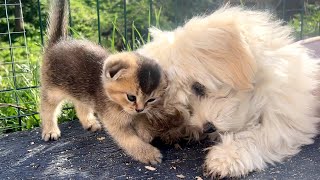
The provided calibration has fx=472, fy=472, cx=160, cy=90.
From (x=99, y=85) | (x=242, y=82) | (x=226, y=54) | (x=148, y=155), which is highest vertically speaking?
(x=226, y=54)

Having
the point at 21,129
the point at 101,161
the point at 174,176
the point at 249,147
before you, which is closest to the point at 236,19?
the point at 249,147

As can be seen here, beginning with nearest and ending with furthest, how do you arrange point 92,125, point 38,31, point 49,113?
point 49,113
point 92,125
point 38,31

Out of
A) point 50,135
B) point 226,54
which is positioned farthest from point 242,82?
point 50,135

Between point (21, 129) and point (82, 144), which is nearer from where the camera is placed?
point (82, 144)

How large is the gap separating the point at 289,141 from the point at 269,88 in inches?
13.4

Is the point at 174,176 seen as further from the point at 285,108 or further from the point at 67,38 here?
the point at 67,38

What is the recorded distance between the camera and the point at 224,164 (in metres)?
2.34

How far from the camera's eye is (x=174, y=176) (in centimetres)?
237

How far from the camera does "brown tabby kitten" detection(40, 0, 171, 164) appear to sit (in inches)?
90.9

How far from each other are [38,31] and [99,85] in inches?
131

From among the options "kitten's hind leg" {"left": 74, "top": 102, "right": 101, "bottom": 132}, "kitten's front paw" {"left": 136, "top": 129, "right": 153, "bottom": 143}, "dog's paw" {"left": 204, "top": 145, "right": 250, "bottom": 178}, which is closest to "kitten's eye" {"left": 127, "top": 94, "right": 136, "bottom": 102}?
"kitten's front paw" {"left": 136, "top": 129, "right": 153, "bottom": 143}

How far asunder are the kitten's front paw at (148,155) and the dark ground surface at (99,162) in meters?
0.03

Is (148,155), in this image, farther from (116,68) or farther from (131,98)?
(116,68)

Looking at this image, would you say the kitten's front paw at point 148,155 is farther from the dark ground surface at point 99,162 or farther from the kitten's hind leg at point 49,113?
the kitten's hind leg at point 49,113
